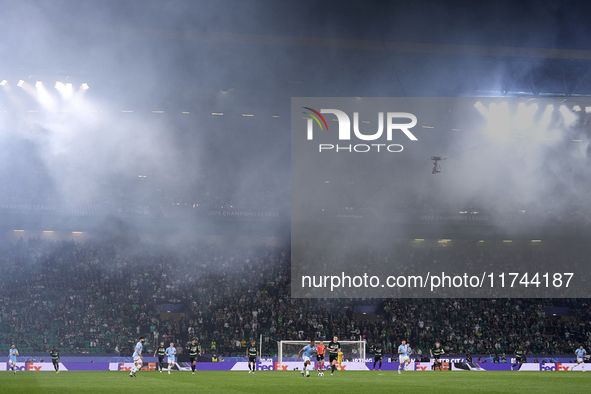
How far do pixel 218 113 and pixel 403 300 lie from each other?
1448cm

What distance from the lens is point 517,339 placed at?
101 ft

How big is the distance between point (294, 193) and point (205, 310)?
7792 millimetres

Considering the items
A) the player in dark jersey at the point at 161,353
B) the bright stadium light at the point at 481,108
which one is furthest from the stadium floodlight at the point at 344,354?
the bright stadium light at the point at 481,108

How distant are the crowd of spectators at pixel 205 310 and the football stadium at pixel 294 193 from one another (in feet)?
0.40

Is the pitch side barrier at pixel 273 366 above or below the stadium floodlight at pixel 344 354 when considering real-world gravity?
below

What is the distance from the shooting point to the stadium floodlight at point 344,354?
26.9 m

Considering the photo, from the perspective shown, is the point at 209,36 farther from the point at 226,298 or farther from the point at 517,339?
the point at 517,339

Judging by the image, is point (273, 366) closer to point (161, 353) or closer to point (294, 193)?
point (161, 353)

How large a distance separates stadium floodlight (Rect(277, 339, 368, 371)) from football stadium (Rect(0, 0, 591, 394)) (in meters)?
0.11

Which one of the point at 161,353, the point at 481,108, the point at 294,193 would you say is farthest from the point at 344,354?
the point at 481,108

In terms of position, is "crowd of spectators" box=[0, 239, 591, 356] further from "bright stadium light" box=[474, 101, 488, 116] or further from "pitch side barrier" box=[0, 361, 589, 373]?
"bright stadium light" box=[474, 101, 488, 116]

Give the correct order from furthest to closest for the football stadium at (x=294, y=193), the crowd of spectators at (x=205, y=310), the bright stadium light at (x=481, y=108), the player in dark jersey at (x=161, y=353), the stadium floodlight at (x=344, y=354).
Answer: the crowd of spectators at (x=205, y=310), the stadium floodlight at (x=344, y=354), the bright stadium light at (x=481, y=108), the player in dark jersey at (x=161, y=353), the football stadium at (x=294, y=193)

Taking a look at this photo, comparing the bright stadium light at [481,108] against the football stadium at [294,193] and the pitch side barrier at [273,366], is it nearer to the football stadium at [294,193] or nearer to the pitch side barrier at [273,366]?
the football stadium at [294,193]

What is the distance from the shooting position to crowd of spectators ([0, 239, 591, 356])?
2906 centimetres
